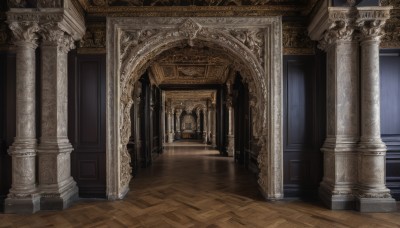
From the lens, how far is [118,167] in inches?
187

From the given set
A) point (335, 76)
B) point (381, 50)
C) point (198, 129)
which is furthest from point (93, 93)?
point (198, 129)

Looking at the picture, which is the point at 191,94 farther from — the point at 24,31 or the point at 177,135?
the point at 24,31

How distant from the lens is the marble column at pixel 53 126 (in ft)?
13.7

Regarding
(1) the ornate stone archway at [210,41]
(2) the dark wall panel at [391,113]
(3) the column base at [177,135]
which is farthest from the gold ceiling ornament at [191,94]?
(2) the dark wall panel at [391,113]

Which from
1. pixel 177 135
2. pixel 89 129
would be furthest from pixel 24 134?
pixel 177 135

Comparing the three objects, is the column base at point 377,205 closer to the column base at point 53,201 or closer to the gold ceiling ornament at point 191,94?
the column base at point 53,201

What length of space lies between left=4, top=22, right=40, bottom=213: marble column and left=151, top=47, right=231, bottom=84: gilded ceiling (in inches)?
149

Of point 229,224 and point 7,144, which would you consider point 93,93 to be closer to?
point 7,144

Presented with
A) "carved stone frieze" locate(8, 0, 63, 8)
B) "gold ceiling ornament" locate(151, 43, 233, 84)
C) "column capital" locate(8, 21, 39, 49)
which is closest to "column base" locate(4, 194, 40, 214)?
"column capital" locate(8, 21, 39, 49)

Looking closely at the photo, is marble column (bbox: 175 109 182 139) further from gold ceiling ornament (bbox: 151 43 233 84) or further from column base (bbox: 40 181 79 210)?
column base (bbox: 40 181 79 210)

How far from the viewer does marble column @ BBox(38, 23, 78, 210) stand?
417 centimetres

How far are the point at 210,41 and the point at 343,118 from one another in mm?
2572

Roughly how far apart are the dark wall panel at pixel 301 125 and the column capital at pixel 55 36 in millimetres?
3747

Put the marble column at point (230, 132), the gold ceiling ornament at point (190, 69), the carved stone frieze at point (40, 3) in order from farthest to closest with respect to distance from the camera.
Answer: the marble column at point (230, 132), the gold ceiling ornament at point (190, 69), the carved stone frieze at point (40, 3)
